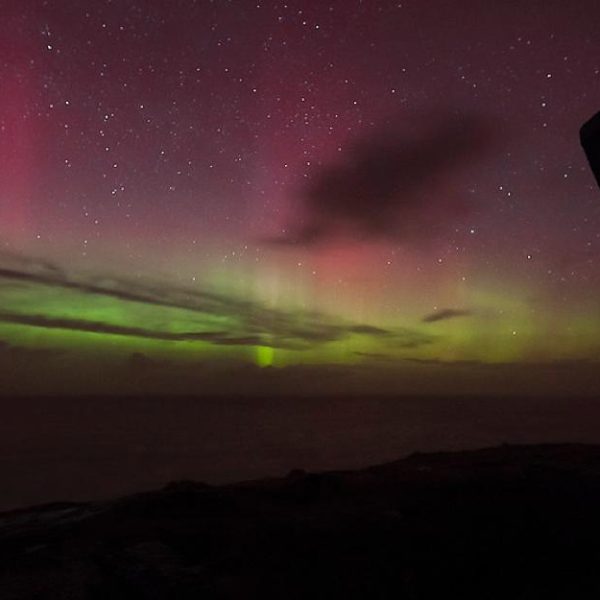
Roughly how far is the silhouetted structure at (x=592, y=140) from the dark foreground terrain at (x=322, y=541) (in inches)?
299

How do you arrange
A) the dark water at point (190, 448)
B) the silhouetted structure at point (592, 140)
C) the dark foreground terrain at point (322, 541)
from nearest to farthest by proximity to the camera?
1. the dark foreground terrain at point (322, 541)
2. the silhouetted structure at point (592, 140)
3. the dark water at point (190, 448)

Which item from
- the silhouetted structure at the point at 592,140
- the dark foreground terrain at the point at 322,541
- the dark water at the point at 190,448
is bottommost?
the dark water at the point at 190,448

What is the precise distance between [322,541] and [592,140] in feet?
33.2

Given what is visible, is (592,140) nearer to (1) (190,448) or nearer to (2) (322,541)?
(2) (322,541)

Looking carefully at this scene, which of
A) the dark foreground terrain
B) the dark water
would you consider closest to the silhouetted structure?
the dark foreground terrain

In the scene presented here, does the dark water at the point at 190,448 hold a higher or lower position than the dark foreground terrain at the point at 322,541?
lower

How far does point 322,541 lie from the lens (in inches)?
373

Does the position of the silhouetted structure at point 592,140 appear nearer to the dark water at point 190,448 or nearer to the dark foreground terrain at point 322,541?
the dark foreground terrain at point 322,541

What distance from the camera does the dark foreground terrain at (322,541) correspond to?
7.85 meters

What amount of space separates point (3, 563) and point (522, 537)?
942cm

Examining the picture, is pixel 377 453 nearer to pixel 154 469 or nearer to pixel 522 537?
pixel 154 469

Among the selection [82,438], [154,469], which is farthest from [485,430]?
[82,438]

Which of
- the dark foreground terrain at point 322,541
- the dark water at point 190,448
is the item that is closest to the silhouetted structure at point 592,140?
the dark foreground terrain at point 322,541

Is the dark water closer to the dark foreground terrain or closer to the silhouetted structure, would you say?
the dark foreground terrain
